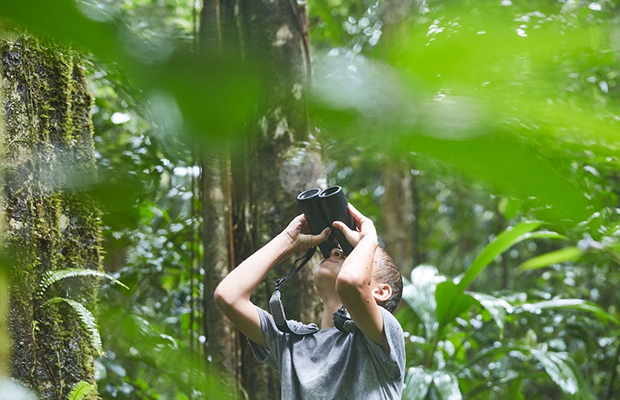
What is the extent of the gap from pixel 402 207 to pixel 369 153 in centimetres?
476

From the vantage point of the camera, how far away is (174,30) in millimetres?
330

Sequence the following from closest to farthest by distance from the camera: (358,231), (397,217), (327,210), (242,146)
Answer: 1. (242,146)
2. (327,210)
3. (358,231)
4. (397,217)

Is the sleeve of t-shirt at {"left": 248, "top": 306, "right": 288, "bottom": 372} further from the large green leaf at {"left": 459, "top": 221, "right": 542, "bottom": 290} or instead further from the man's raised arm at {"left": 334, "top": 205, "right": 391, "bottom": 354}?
the large green leaf at {"left": 459, "top": 221, "right": 542, "bottom": 290}

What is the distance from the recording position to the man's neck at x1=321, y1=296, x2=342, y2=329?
1654 millimetres

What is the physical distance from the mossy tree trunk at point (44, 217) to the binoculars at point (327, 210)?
511 millimetres

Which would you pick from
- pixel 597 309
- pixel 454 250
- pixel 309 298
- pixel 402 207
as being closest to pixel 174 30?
pixel 309 298

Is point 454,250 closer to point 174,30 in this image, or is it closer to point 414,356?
point 414,356

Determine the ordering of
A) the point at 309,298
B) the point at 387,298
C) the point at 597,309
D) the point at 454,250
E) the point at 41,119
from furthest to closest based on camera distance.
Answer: the point at 454,250, the point at 597,309, the point at 309,298, the point at 387,298, the point at 41,119

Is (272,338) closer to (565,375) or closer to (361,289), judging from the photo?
(361,289)

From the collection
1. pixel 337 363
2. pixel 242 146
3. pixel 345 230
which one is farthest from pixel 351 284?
pixel 242 146

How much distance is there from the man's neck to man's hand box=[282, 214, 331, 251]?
0.16 meters

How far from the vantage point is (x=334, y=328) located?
5.45 feet

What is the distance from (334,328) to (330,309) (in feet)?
0.17

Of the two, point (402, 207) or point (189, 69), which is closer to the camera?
point (189, 69)
